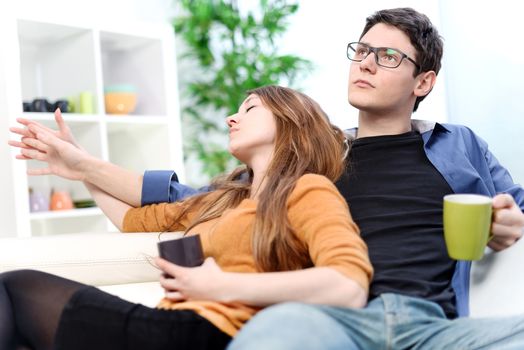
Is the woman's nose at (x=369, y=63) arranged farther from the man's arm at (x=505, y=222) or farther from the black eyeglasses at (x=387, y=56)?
the man's arm at (x=505, y=222)

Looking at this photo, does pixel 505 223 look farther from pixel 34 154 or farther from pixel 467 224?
pixel 34 154

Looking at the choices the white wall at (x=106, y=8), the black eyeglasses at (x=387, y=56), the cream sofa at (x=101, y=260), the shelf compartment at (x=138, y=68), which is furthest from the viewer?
the white wall at (x=106, y=8)

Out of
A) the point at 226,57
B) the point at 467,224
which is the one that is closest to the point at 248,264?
the point at 467,224

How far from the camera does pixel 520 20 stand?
309 centimetres

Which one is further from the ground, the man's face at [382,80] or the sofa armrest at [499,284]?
the man's face at [382,80]

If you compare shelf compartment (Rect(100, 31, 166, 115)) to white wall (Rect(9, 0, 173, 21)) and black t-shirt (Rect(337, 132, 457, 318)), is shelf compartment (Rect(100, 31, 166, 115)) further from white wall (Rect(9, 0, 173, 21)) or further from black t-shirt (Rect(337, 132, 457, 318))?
black t-shirt (Rect(337, 132, 457, 318))

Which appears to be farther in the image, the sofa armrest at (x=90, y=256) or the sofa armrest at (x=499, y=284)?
the sofa armrest at (x=90, y=256)

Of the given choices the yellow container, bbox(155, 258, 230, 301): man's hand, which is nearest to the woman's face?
bbox(155, 258, 230, 301): man's hand

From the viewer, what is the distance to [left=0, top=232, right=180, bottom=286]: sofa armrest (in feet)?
5.93

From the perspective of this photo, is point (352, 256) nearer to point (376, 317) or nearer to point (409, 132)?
point (376, 317)

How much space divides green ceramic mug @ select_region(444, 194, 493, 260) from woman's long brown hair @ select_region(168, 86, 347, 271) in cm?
31

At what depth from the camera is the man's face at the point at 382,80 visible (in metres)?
1.88

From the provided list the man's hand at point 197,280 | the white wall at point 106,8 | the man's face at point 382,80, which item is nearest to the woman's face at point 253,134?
the man's face at point 382,80

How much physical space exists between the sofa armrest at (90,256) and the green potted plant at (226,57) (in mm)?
2561
